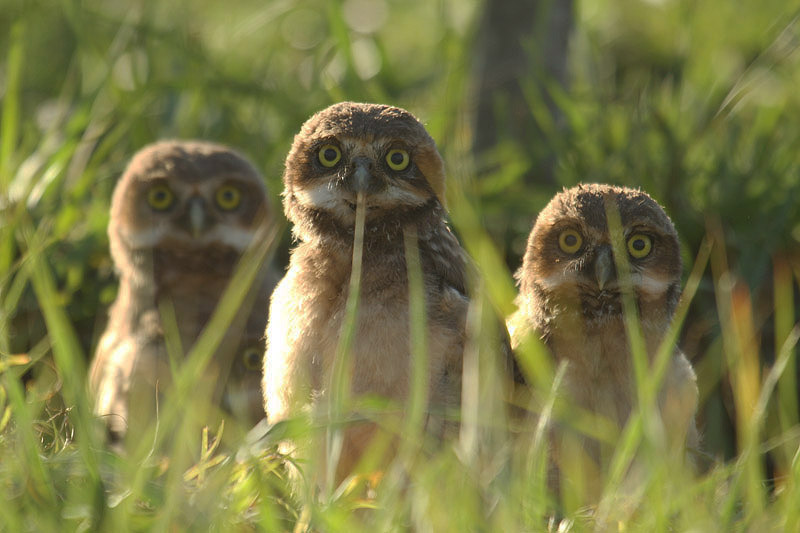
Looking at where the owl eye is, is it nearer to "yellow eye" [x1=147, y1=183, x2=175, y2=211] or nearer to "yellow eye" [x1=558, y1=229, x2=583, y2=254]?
"yellow eye" [x1=147, y1=183, x2=175, y2=211]

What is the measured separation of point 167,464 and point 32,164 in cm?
266

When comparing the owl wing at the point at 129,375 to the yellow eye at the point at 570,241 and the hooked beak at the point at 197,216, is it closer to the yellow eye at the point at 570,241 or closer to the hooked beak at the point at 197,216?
the hooked beak at the point at 197,216

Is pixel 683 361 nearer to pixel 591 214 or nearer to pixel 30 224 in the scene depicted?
pixel 591 214

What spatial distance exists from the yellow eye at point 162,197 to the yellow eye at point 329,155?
1452 millimetres

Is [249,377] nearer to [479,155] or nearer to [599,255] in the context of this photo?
[599,255]

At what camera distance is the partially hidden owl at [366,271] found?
11.9ft

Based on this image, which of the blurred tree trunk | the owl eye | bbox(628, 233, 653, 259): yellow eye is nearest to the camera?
bbox(628, 233, 653, 259): yellow eye

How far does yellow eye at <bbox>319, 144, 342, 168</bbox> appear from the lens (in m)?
3.81

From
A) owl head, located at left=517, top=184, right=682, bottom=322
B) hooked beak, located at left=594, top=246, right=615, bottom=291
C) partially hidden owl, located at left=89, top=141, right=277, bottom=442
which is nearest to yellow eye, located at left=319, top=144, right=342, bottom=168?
owl head, located at left=517, top=184, right=682, bottom=322

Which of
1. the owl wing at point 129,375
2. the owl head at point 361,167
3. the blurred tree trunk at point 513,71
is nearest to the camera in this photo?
the owl head at point 361,167

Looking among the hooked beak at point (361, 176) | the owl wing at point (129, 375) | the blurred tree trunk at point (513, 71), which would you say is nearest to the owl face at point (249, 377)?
the owl wing at point (129, 375)

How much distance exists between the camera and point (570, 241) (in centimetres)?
401

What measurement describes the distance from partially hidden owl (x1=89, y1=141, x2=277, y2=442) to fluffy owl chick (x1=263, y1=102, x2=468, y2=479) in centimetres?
100

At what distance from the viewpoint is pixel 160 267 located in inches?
199
